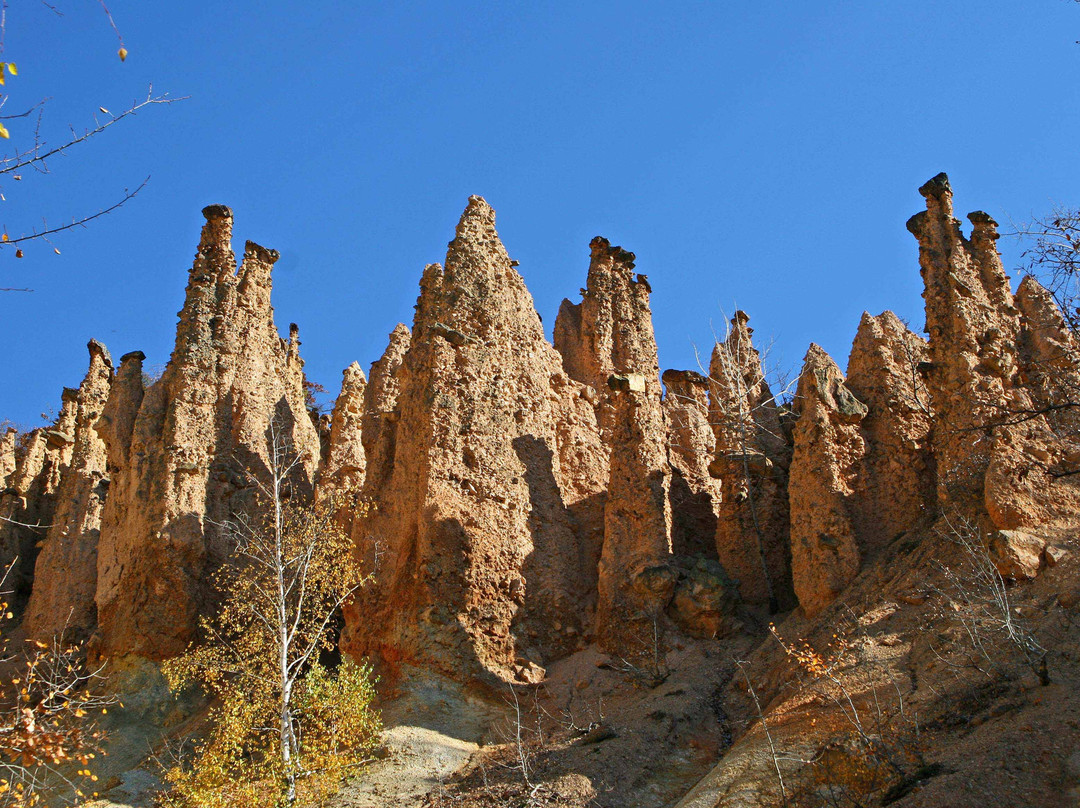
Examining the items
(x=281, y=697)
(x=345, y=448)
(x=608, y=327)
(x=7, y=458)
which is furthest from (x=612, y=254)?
(x=7, y=458)

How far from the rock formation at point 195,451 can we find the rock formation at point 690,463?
31.5 feet

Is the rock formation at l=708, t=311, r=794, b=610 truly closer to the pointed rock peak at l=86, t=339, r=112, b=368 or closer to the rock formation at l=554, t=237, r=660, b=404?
the rock formation at l=554, t=237, r=660, b=404

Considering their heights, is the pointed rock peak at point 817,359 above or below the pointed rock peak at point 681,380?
below

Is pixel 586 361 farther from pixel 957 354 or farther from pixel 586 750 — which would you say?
pixel 586 750

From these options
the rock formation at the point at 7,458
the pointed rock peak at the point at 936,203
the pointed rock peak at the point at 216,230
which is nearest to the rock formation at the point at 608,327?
the pointed rock peak at the point at 936,203

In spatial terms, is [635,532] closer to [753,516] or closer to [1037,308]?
[753,516]

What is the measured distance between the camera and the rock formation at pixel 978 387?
14953 mm

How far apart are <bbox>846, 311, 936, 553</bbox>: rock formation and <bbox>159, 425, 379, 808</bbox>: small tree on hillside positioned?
33.0ft

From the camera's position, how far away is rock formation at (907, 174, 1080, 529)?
14953 mm

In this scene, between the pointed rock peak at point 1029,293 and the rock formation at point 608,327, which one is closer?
the pointed rock peak at point 1029,293

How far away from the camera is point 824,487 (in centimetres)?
1800

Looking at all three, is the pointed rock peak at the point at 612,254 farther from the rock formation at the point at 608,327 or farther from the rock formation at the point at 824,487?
the rock formation at the point at 824,487

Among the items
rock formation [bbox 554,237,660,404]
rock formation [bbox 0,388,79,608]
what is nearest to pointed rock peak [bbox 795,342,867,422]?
rock formation [bbox 554,237,660,404]

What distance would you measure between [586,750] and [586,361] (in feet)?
40.8
